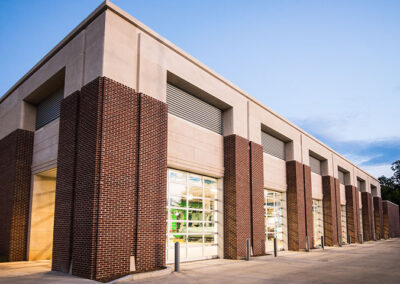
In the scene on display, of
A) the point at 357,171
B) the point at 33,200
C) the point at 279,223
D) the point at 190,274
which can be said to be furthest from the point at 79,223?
the point at 357,171

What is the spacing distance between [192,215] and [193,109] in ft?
16.6

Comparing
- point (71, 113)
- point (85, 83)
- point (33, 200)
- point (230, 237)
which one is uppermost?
point (85, 83)

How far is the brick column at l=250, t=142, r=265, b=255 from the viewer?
19.1 metres

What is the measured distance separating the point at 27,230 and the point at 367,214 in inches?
1638

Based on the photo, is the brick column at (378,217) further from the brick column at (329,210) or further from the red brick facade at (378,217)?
the brick column at (329,210)

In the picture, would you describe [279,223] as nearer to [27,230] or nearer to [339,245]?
[339,245]

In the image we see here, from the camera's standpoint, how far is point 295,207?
2455 centimetres

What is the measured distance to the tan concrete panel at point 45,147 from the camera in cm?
1510

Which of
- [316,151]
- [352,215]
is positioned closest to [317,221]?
[316,151]

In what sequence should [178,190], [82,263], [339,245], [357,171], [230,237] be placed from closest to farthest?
[82,263] < [178,190] < [230,237] < [339,245] < [357,171]

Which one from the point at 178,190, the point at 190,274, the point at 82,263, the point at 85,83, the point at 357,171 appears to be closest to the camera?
the point at 82,263

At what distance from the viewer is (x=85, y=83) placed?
12.9m

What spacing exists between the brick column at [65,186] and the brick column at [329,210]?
25.5m

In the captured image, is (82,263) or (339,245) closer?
(82,263)
